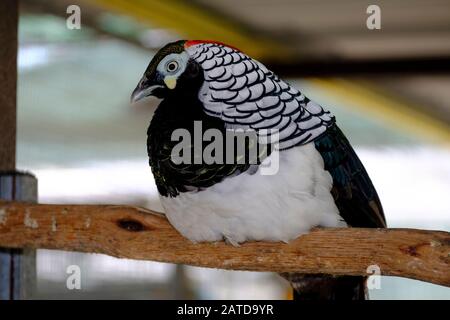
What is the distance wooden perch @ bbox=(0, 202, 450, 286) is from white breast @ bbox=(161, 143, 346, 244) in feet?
0.09

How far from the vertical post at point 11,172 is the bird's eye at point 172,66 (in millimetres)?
523

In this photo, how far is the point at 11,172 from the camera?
141 cm

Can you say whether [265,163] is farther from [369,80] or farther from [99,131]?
[99,131]

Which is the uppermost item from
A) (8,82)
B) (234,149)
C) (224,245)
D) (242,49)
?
(242,49)

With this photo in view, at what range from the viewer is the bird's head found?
95 centimetres

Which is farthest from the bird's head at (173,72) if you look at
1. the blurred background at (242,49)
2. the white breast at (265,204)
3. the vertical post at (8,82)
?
the blurred background at (242,49)

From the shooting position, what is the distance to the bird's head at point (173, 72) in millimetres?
955

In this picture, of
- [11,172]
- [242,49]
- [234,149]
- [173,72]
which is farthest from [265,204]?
[242,49]

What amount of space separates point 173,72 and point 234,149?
0.13 meters

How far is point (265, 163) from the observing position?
95cm

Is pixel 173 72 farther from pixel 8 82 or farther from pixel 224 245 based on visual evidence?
pixel 8 82

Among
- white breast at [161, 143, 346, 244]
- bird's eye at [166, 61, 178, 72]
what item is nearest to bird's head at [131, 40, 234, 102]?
bird's eye at [166, 61, 178, 72]
